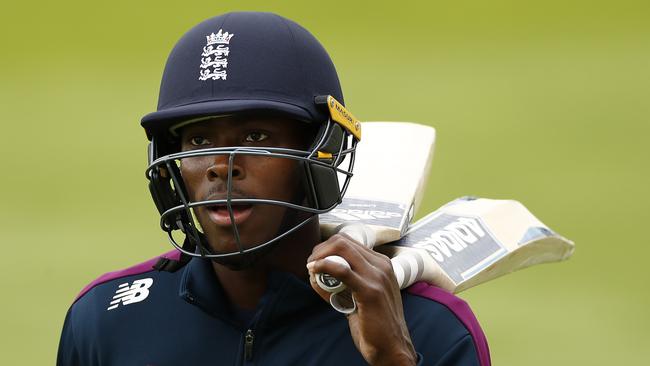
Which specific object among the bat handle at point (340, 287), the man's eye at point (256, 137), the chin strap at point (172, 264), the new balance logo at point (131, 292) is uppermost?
the man's eye at point (256, 137)

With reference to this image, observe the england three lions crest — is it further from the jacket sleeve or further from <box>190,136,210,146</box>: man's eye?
the jacket sleeve

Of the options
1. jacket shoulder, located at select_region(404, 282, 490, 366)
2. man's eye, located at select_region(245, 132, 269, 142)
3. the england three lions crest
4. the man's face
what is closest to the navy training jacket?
jacket shoulder, located at select_region(404, 282, 490, 366)

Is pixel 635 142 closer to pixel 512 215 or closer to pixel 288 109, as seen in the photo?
pixel 512 215

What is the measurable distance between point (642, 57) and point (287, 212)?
176 centimetres

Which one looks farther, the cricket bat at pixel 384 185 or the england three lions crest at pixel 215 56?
the cricket bat at pixel 384 185

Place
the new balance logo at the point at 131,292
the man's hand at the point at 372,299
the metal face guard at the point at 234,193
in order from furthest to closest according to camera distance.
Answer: the new balance logo at the point at 131,292
the metal face guard at the point at 234,193
the man's hand at the point at 372,299

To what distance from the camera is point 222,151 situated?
159 centimetres

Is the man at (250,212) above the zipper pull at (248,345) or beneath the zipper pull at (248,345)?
above

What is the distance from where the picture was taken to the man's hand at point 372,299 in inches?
57.0

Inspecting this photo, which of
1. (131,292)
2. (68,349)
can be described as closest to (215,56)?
(131,292)

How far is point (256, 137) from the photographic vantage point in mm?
1646

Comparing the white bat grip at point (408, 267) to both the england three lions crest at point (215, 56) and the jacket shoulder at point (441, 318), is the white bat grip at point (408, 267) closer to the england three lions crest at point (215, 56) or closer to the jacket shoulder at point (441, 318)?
the jacket shoulder at point (441, 318)

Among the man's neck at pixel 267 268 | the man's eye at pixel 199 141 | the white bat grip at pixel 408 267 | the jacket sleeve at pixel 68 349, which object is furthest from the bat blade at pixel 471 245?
the jacket sleeve at pixel 68 349

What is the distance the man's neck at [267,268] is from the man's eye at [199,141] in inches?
7.5
